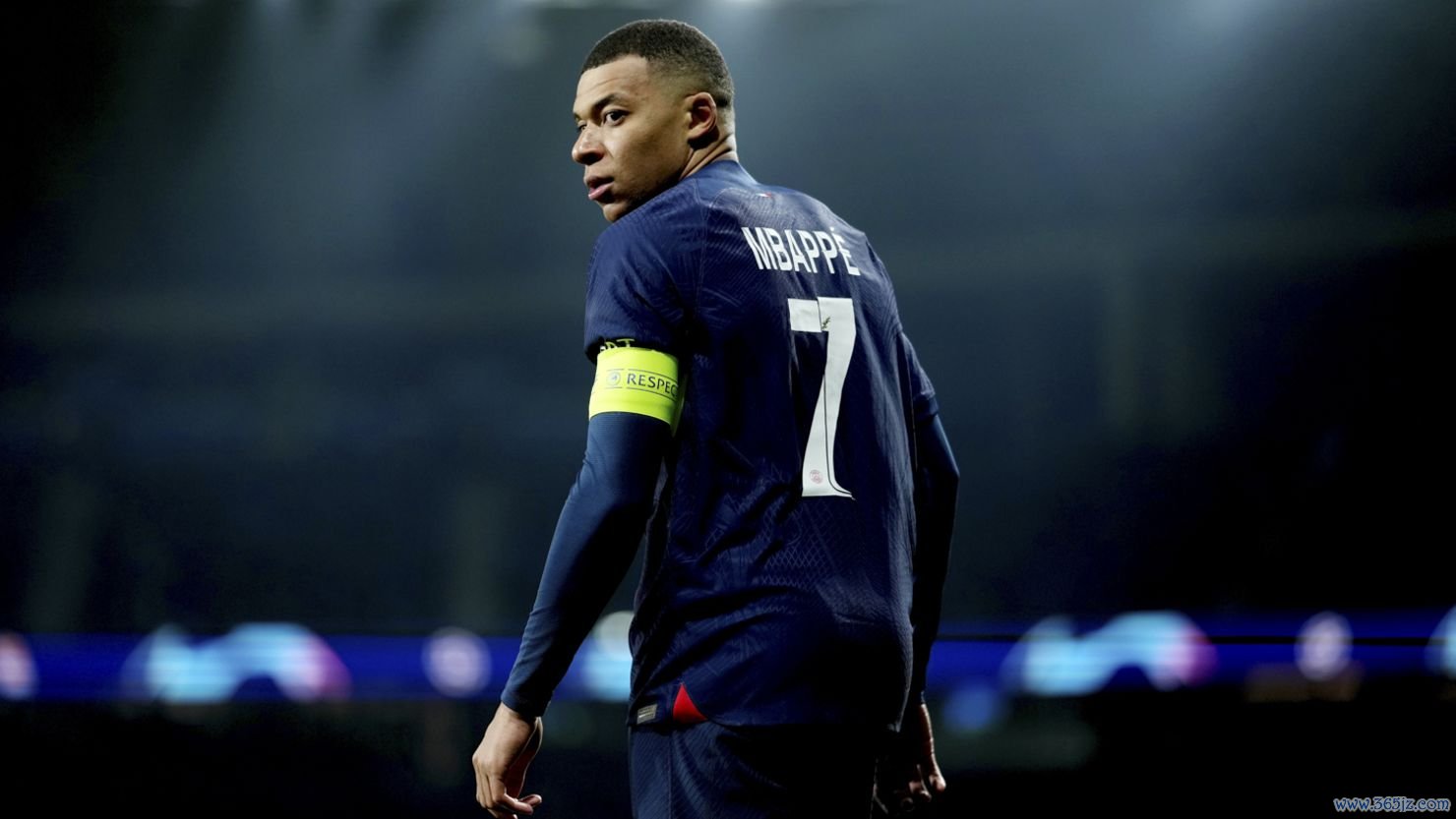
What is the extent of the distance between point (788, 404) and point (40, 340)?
14.5ft

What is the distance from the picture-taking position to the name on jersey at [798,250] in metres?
1.23

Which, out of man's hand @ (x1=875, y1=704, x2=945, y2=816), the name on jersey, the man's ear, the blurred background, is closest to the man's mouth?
the man's ear

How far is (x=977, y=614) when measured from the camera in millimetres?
4301

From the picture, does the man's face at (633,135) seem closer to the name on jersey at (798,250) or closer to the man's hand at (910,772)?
the name on jersey at (798,250)

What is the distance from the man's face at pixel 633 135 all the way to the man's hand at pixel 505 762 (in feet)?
1.87

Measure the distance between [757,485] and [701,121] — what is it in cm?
46

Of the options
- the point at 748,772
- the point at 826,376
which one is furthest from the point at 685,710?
the point at 826,376

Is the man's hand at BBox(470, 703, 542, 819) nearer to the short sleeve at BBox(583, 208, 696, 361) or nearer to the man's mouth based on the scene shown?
the short sleeve at BBox(583, 208, 696, 361)

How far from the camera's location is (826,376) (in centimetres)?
123

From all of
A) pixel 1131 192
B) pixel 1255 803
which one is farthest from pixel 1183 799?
pixel 1131 192

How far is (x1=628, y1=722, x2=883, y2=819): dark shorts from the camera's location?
1.11m

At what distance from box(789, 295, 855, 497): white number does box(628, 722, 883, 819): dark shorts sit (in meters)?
0.23

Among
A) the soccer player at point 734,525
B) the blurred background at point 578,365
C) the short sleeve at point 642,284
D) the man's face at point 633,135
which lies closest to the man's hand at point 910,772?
the soccer player at point 734,525

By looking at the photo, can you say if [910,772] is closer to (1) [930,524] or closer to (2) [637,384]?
(1) [930,524]
